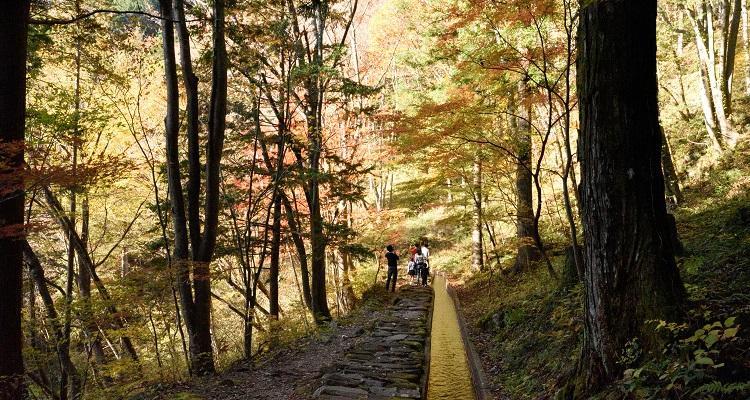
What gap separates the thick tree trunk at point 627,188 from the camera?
3.42 meters

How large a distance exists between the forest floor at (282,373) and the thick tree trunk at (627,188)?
3.68m

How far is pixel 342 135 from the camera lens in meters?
15.0

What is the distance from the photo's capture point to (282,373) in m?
6.79

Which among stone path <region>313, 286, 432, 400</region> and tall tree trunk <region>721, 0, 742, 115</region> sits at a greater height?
tall tree trunk <region>721, 0, 742, 115</region>

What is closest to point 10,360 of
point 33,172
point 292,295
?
point 33,172

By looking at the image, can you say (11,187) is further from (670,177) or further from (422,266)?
(670,177)

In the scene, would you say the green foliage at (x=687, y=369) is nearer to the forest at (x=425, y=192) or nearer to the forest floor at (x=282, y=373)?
the forest at (x=425, y=192)

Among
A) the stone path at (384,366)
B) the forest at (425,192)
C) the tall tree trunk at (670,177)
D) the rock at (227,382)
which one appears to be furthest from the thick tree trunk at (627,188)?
the tall tree trunk at (670,177)

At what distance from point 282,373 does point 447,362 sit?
9.15ft

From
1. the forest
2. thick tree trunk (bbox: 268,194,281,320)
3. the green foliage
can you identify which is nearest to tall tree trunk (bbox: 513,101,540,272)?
the forest

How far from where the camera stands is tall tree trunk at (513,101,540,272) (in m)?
10.8

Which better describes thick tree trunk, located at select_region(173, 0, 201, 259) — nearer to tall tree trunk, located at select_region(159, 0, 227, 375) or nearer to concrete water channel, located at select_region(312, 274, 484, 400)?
tall tree trunk, located at select_region(159, 0, 227, 375)

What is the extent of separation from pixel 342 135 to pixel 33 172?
1050 centimetres

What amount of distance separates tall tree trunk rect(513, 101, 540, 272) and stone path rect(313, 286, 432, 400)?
154 inches
